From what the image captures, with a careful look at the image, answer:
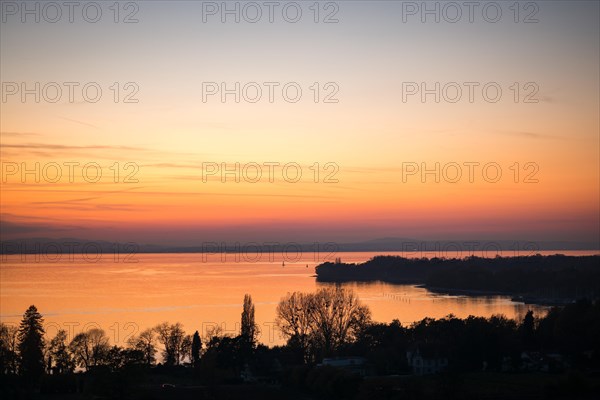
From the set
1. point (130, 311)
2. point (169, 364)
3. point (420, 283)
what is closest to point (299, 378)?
point (169, 364)

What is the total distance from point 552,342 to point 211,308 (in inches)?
864

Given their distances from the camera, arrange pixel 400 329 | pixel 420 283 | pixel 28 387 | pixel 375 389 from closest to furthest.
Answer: pixel 375 389 → pixel 28 387 → pixel 400 329 → pixel 420 283

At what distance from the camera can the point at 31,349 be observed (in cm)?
2142

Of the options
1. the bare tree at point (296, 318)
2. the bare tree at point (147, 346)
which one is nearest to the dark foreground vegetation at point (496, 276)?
the bare tree at point (296, 318)

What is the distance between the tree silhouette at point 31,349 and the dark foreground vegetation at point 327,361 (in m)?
0.03

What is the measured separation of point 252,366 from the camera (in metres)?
22.4

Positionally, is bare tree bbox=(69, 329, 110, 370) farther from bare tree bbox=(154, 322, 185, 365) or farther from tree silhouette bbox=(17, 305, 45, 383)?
bare tree bbox=(154, 322, 185, 365)

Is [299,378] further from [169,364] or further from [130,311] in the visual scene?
[130,311]

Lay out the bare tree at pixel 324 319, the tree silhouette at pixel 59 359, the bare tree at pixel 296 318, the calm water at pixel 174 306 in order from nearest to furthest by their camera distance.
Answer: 1. the tree silhouette at pixel 59 359
2. the bare tree at pixel 324 319
3. the bare tree at pixel 296 318
4. the calm water at pixel 174 306

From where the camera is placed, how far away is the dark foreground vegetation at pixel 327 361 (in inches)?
692

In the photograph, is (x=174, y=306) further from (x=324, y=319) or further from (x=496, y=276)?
(x=496, y=276)

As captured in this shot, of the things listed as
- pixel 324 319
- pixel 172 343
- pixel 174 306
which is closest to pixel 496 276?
pixel 174 306

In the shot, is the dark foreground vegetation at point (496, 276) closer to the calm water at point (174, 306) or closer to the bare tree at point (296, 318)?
the calm water at point (174, 306)

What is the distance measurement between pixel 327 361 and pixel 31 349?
9107 mm
